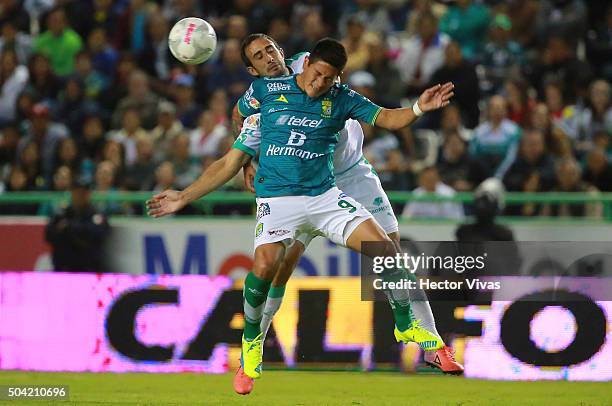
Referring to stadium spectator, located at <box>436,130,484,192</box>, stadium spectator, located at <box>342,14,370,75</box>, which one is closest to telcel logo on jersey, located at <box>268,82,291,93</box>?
stadium spectator, located at <box>436,130,484,192</box>

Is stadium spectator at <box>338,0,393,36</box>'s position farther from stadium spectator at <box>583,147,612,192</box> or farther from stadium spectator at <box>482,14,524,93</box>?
stadium spectator at <box>583,147,612,192</box>

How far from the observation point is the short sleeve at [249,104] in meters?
10.6

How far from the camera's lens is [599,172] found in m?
16.1

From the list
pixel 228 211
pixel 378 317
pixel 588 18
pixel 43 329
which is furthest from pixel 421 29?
pixel 43 329

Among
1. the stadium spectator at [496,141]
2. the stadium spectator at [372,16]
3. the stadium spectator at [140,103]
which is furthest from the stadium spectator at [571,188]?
the stadium spectator at [140,103]

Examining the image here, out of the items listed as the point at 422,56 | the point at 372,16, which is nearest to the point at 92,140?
the point at 372,16

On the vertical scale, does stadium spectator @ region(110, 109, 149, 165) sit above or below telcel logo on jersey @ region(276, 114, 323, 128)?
below

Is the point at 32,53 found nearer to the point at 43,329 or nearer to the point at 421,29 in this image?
the point at 421,29

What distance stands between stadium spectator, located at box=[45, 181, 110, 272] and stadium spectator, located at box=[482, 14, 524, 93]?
5590 millimetres

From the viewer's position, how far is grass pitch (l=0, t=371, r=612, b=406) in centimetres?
1095

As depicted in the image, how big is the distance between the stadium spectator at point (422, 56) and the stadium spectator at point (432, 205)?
2.16 m

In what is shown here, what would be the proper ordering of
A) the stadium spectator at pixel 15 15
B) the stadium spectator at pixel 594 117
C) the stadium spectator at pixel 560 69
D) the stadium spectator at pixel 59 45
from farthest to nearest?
the stadium spectator at pixel 15 15
the stadium spectator at pixel 59 45
the stadium spectator at pixel 560 69
the stadium spectator at pixel 594 117

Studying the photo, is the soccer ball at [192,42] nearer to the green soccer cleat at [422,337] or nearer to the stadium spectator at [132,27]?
the green soccer cleat at [422,337]

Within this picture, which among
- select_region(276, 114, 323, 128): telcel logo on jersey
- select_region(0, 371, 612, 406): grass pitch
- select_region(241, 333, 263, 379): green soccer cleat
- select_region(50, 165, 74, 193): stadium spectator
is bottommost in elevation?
select_region(0, 371, 612, 406): grass pitch
